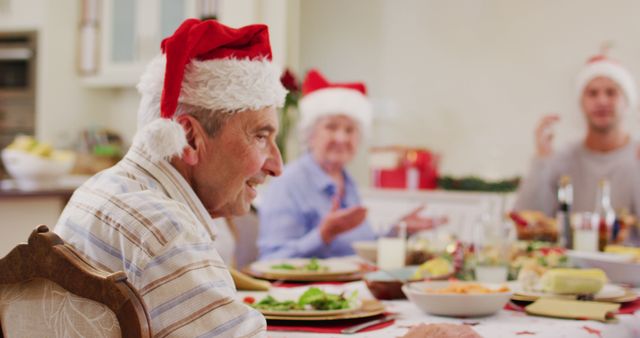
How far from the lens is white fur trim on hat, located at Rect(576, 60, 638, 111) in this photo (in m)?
3.89

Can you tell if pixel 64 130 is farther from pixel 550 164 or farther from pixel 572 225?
pixel 572 225

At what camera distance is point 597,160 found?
12.3 feet

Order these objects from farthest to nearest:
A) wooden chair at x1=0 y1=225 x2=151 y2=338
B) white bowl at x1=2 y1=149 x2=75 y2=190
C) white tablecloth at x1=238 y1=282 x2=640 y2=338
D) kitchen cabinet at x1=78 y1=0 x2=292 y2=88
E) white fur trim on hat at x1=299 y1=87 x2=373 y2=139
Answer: kitchen cabinet at x1=78 y1=0 x2=292 y2=88
white bowl at x1=2 y1=149 x2=75 y2=190
white fur trim on hat at x1=299 y1=87 x2=373 y2=139
white tablecloth at x1=238 y1=282 x2=640 y2=338
wooden chair at x1=0 y1=225 x2=151 y2=338

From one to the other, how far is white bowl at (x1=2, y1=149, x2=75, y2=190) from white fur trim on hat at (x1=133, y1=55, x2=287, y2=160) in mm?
2970

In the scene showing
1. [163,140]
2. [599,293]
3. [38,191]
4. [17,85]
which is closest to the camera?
[163,140]

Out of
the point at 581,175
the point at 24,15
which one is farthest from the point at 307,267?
the point at 24,15

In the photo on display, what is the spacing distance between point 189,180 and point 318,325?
1.11 feet

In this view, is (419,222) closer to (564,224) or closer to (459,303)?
(564,224)

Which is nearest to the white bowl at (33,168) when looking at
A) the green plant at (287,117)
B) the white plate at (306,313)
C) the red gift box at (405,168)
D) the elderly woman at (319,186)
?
the green plant at (287,117)

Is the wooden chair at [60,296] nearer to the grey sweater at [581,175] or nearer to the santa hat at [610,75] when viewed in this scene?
the grey sweater at [581,175]

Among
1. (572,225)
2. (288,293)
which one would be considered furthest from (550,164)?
(288,293)

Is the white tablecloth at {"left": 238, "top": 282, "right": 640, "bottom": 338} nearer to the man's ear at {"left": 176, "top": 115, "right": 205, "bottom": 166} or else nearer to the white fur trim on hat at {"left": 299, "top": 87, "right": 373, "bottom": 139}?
the man's ear at {"left": 176, "top": 115, "right": 205, "bottom": 166}

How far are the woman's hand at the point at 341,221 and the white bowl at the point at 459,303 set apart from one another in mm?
894

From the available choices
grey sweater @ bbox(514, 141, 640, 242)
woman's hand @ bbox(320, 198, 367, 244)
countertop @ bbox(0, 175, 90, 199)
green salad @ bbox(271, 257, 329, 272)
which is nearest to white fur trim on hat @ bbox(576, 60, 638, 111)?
grey sweater @ bbox(514, 141, 640, 242)
